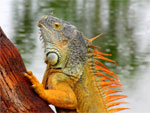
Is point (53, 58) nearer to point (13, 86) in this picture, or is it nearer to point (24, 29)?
point (13, 86)

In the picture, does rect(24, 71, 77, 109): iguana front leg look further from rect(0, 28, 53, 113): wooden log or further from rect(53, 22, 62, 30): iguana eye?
rect(53, 22, 62, 30): iguana eye

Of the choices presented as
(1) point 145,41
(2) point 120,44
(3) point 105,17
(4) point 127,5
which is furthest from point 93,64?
(4) point 127,5

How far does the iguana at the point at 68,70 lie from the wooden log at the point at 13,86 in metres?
0.11

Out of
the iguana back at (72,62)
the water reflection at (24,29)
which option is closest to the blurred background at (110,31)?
the water reflection at (24,29)

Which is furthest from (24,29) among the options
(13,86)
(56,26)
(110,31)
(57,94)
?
(13,86)

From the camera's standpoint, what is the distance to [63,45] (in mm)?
2043

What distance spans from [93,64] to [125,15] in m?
10.4

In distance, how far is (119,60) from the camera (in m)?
7.51

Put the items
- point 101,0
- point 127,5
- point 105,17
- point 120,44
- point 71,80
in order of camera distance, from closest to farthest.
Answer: point 71,80 → point 120,44 → point 105,17 → point 127,5 → point 101,0

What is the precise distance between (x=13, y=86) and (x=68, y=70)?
0.37 meters

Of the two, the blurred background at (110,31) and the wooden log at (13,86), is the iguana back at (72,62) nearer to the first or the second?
the wooden log at (13,86)

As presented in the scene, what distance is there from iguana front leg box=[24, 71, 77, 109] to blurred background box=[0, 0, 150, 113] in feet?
12.3

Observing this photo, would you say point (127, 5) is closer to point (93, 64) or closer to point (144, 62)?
point (144, 62)

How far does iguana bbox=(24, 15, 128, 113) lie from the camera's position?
6.58 ft
